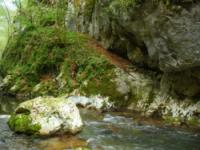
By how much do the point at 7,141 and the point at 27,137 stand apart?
67 cm

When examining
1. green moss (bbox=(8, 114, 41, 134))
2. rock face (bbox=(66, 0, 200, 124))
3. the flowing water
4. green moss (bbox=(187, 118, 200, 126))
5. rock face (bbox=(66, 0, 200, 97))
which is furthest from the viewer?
green moss (bbox=(187, 118, 200, 126))

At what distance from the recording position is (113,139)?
11000mm

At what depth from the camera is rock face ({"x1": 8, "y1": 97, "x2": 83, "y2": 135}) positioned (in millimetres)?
10961

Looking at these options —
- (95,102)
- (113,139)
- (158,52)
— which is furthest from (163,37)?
(95,102)

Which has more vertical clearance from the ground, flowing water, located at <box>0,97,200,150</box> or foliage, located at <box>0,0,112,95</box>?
foliage, located at <box>0,0,112,95</box>

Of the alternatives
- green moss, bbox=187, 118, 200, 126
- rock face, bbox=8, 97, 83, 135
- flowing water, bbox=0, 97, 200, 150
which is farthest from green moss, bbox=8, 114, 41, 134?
green moss, bbox=187, 118, 200, 126

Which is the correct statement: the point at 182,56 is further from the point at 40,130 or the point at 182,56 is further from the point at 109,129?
the point at 40,130

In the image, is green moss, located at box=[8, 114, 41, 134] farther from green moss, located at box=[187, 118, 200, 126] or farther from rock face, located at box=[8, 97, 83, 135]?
green moss, located at box=[187, 118, 200, 126]

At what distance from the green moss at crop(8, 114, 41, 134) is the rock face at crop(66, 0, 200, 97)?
5.12m

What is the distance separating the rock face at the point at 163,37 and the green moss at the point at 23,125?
5.12 meters

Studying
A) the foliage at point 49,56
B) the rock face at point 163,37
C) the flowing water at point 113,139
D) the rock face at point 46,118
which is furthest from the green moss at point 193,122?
the foliage at point 49,56

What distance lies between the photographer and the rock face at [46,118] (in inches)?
432

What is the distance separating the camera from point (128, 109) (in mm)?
15836

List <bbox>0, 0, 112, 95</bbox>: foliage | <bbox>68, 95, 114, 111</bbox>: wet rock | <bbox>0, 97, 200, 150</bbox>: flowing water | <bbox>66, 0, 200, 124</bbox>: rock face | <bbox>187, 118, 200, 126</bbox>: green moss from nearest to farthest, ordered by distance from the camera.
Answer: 1. <bbox>0, 97, 200, 150</bbox>: flowing water
2. <bbox>66, 0, 200, 124</bbox>: rock face
3. <bbox>187, 118, 200, 126</bbox>: green moss
4. <bbox>68, 95, 114, 111</bbox>: wet rock
5. <bbox>0, 0, 112, 95</bbox>: foliage
